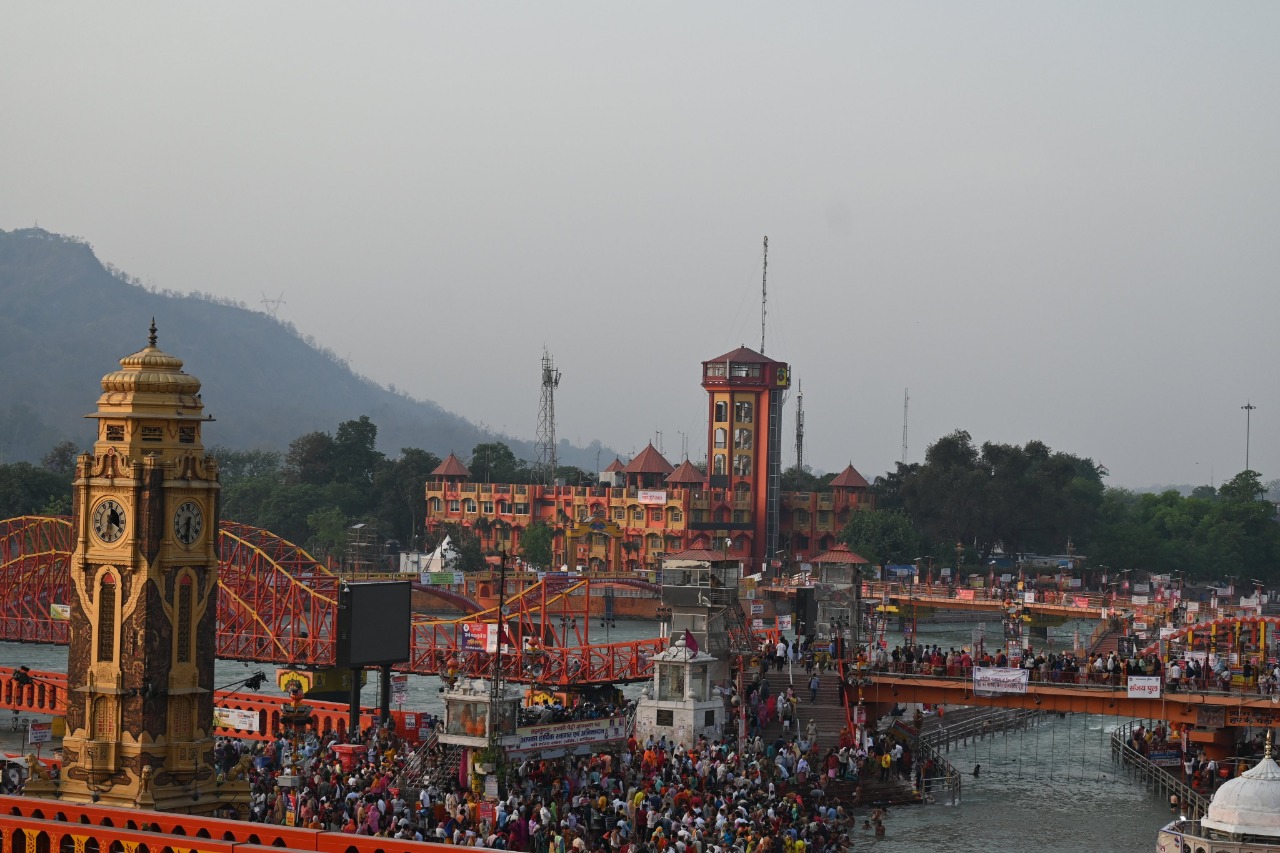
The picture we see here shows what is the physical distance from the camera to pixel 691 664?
46812 mm

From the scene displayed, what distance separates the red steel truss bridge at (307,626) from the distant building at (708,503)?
193 feet

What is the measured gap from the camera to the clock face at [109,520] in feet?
80.3

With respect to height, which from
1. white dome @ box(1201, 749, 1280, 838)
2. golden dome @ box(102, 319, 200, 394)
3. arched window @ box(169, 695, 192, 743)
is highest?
golden dome @ box(102, 319, 200, 394)

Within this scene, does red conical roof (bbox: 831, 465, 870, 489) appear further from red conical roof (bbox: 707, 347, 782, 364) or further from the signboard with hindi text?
the signboard with hindi text

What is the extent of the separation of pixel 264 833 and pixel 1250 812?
13610mm

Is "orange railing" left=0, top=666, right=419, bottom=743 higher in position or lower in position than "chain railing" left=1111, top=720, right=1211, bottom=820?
higher

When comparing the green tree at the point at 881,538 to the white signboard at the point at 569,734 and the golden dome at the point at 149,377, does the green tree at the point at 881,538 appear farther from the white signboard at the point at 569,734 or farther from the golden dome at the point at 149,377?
the golden dome at the point at 149,377

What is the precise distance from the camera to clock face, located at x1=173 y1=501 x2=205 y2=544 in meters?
24.6

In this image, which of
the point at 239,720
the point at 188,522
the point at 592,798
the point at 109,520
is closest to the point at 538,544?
the point at 239,720

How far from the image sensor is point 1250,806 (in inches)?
1025

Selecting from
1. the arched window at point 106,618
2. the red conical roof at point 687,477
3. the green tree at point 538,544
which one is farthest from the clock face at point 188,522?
the green tree at point 538,544

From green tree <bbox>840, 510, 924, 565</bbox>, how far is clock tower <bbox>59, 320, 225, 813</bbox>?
119 meters

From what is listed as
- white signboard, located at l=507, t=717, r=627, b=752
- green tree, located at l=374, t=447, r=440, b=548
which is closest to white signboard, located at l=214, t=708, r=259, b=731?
white signboard, located at l=507, t=717, r=627, b=752

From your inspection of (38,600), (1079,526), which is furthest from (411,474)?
(38,600)
